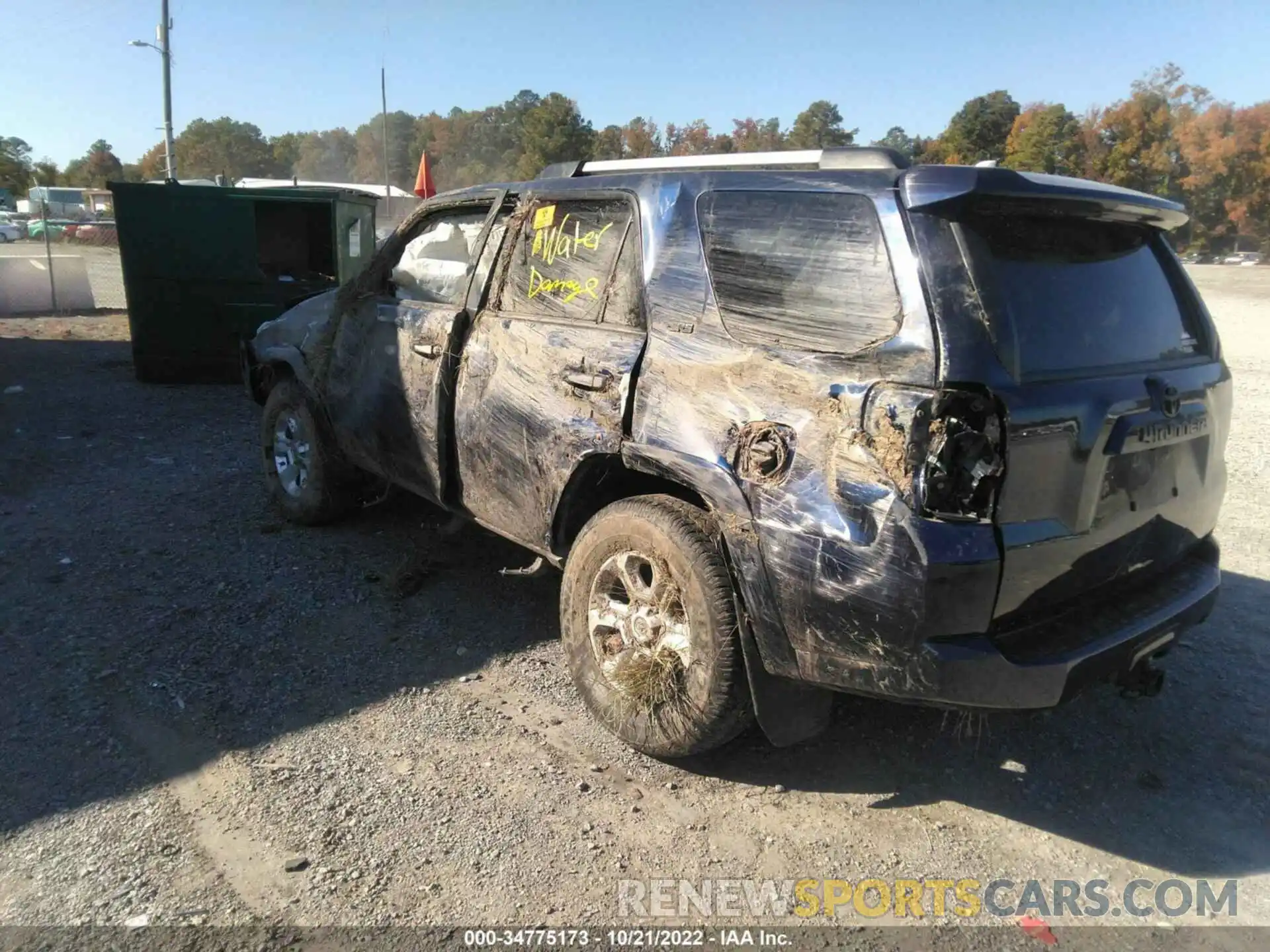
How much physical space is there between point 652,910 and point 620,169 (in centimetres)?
275

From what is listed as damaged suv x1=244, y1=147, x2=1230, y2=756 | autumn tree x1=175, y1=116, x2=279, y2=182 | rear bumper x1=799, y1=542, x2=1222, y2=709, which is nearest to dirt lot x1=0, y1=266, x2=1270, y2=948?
damaged suv x1=244, y1=147, x2=1230, y2=756

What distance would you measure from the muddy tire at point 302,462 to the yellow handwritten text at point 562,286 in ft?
5.85

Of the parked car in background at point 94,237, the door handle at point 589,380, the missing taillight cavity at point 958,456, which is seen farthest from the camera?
the parked car in background at point 94,237

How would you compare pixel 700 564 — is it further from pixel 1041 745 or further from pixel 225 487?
pixel 225 487

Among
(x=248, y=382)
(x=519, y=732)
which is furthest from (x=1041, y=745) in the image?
(x=248, y=382)

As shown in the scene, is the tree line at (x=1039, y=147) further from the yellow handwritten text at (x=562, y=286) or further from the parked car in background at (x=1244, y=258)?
the yellow handwritten text at (x=562, y=286)

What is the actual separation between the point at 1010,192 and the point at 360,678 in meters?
2.93

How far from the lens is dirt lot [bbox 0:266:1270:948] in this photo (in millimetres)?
2592

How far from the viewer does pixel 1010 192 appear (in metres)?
2.50

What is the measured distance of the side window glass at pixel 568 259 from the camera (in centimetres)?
345

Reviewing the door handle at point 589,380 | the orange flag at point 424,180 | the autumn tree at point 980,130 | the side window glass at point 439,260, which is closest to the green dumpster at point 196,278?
the side window glass at point 439,260

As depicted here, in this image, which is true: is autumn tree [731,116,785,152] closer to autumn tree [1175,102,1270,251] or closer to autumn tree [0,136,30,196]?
autumn tree [1175,102,1270,251]

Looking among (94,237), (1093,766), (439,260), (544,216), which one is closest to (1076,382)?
(1093,766)

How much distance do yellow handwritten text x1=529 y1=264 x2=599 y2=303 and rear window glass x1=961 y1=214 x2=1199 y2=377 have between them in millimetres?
1471
